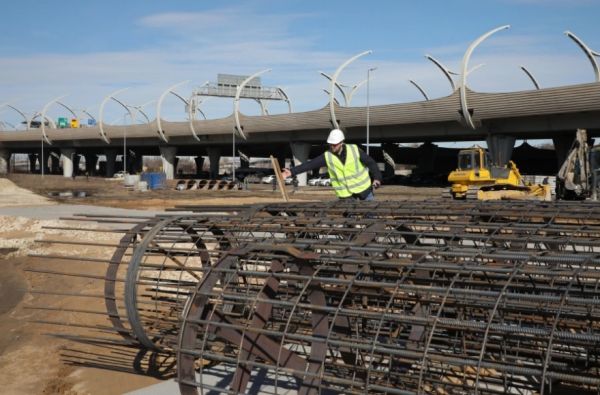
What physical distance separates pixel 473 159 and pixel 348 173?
72.1ft

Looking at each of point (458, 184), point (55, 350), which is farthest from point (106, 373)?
point (458, 184)

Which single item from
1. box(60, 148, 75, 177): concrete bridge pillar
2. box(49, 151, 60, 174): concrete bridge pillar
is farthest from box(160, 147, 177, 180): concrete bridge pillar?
box(49, 151, 60, 174): concrete bridge pillar

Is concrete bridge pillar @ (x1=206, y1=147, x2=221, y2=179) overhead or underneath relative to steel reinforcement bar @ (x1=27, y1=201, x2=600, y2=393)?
overhead

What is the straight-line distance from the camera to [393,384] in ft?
17.1

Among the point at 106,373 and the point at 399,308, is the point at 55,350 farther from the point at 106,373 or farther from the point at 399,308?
the point at 399,308

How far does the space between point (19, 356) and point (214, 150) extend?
71.5 meters

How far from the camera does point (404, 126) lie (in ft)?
169

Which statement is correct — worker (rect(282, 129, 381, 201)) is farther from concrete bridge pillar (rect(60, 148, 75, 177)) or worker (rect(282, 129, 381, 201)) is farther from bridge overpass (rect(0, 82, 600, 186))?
concrete bridge pillar (rect(60, 148, 75, 177))

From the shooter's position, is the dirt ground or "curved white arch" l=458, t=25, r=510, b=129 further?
"curved white arch" l=458, t=25, r=510, b=129

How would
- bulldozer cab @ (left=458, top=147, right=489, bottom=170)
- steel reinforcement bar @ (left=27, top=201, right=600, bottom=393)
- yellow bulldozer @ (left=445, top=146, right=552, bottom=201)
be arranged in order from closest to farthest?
→ 1. steel reinforcement bar @ (left=27, top=201, right=600, bottom=393)
2. yellow bulldozer @ (left=445, top=146, right=552, bottom=201)
3. bulldozer cab @ (left=458, top=147, right=489, bottom=170)

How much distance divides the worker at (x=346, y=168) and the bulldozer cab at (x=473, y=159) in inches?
842

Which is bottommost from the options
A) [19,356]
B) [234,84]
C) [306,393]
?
[19,356]

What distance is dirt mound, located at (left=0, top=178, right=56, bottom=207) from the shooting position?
3309 centimetres

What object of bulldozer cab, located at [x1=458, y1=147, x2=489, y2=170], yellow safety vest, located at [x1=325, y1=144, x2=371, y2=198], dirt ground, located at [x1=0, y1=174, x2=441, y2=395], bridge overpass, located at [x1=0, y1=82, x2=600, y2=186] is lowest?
dirt ground, located at [x1=0, y1=174, x2=441, y2=395]
